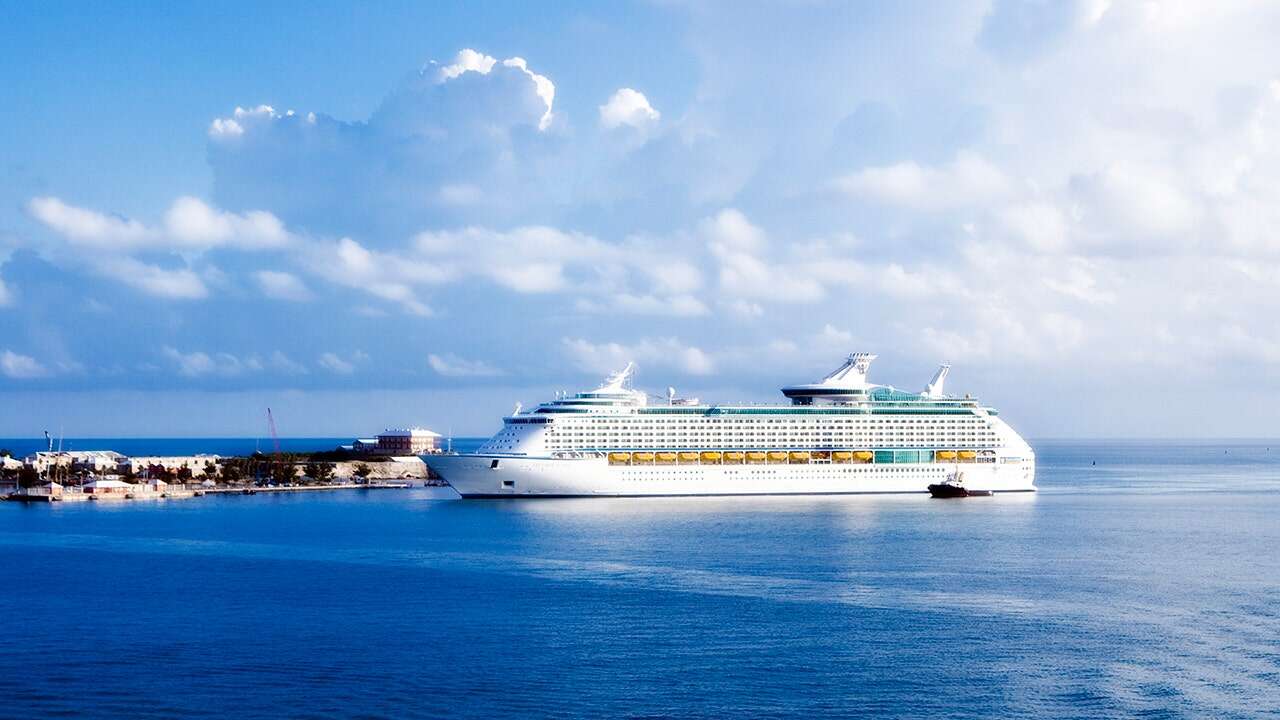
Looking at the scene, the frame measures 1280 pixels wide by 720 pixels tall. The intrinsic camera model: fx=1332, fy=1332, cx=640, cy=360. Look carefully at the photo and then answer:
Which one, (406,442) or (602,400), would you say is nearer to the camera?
(602,400)

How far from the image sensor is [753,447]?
9194 cm

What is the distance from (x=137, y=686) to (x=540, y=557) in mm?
24472

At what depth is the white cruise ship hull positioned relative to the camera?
85312mm

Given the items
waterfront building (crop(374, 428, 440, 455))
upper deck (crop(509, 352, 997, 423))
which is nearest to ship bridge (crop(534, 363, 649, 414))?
upper deck (crop(509, 352, 997, 423))

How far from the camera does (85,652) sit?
33656mm

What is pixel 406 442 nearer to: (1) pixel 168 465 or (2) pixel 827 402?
(1) pixel 168 465

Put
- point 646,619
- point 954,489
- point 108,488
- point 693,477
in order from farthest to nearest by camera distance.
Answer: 1. point 108,488
2. point 954,489
3. point 693,477
4. point 646,619

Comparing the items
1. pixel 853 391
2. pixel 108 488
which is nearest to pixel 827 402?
pixel 853 391

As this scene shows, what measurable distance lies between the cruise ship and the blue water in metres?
16.3

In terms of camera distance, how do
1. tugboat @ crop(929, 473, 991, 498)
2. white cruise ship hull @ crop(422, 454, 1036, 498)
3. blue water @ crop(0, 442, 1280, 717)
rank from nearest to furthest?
blue water @ crop(0, 442, 1280, 717) → white cruise ship hull @ crop(422, 454, 1036, 498) → tugboat @ crop(929, 473, 991, 498)

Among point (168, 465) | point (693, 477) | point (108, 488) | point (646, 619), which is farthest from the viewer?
point (168, 465)

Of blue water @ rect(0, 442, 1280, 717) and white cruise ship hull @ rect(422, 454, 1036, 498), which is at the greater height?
white cruise ship hull @ rect(422, 454, 1036, 498)

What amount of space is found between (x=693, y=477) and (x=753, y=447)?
5146mm

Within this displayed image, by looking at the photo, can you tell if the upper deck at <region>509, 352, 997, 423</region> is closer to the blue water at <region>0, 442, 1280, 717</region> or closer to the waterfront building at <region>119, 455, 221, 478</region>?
the blue water at <region>0, 442, 1280, 717</region>
